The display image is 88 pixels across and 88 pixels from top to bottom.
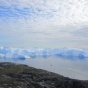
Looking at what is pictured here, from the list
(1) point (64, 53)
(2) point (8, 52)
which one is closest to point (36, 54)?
(1) point (64, 53)

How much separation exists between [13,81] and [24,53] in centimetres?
13004

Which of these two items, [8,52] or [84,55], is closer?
[8,52]

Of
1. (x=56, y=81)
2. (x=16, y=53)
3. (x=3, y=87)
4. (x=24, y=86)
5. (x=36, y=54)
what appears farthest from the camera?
(x=36, y=54)

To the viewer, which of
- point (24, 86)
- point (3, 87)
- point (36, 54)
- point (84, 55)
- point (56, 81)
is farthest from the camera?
point (36, 54)

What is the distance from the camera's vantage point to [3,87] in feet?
49.2

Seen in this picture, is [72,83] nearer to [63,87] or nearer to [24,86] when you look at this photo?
[63,87]

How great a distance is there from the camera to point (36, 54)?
181 metres

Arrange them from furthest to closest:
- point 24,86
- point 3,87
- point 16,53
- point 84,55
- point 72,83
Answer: point 84,55 → point 16,53 → point 72,83 → point 24,86 → point 3,87

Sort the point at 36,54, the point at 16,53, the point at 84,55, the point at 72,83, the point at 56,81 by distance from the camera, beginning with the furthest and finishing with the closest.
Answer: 1. the point at 36,54
2. the point at 84,55
3. the point at 16,53
4. the point at 56,81
5. the point at 72,83

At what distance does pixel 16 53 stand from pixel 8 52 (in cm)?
885

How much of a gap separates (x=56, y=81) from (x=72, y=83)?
6.72 ft

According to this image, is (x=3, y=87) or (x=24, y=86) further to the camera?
(x=24, y=86)

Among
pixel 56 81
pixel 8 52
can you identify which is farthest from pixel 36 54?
pixel 56 81

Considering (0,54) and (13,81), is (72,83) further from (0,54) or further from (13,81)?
(0,54)
